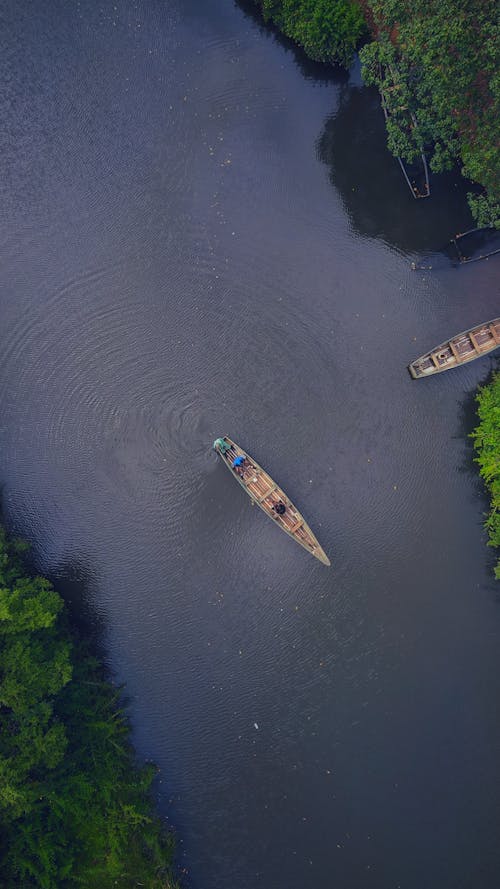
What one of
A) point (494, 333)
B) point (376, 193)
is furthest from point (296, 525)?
point (376, 193)

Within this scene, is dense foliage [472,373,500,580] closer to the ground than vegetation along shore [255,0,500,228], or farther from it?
closer to the ground

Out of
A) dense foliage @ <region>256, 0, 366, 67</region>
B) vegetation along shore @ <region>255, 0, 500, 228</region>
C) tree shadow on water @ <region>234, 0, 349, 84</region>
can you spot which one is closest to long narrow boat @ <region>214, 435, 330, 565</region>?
vegetation along shore @ <region>255, 0, 500, 228</region>

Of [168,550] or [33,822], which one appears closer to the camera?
[33,822]

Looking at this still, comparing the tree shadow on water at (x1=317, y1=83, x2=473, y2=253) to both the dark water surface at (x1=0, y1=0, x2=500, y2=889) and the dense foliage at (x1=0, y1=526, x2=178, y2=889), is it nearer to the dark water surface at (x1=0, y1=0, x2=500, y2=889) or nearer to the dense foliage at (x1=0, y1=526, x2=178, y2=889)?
the dark water surface at (x1=0, y1=0, x2=500, y2=889)

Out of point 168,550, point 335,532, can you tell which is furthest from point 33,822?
point 335,532

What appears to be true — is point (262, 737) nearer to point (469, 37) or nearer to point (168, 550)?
point (168, 550)

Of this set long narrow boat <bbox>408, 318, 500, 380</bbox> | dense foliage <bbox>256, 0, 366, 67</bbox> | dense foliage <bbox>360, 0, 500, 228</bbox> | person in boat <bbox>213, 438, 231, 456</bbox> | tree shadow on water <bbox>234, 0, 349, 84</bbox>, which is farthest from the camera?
tree shadow on water <bbox>234, 0, 349, 84</bbox>

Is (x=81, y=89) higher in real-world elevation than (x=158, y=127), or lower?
higher
